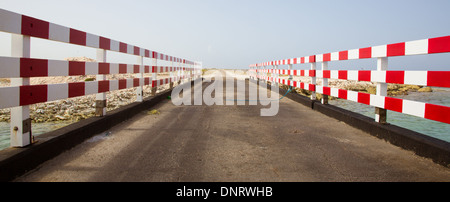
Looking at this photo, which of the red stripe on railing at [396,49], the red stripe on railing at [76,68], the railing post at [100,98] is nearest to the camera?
the red stripe on railing at [76,68]

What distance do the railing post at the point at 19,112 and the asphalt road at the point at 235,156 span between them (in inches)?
13.4

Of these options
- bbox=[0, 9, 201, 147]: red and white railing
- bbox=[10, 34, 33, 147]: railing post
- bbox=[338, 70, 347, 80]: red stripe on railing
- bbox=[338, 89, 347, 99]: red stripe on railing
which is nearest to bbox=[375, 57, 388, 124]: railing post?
bbox=[338, 89, 347, 99]: red stripe on railing

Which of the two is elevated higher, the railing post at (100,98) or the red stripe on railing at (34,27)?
the red stripe on railing at (34,27)

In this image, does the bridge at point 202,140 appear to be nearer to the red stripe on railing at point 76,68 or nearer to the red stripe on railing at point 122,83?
the red stripe on railing at point 76,68

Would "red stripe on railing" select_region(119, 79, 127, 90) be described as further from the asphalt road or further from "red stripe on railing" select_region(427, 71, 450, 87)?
"red stripe on railing" select_region(427, 71, 450, 87)

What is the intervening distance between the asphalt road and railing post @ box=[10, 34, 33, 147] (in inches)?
13.4

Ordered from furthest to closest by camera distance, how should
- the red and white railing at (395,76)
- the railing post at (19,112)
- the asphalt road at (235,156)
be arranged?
the red and white railing at (395,76)
the railing post at (19,112)
the asphalt road at (235,156)

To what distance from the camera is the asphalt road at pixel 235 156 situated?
292 cm

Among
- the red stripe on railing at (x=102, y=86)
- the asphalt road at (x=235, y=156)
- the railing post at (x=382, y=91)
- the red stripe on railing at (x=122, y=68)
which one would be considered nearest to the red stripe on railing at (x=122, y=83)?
the red stripe on railing at (x=122, y=68)

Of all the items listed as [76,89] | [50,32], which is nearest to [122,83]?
[76,89]

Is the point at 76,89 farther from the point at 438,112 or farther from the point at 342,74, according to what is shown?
the point at 342,74

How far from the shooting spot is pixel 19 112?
10.5 feet

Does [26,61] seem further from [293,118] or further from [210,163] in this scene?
[293,118]
